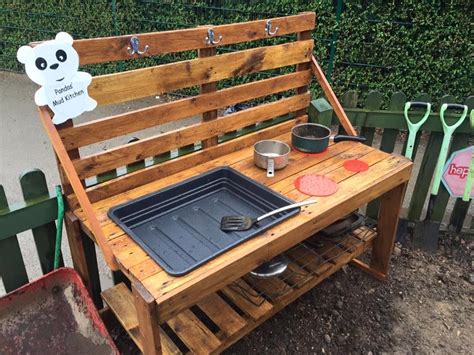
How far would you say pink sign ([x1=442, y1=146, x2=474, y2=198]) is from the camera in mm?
3141

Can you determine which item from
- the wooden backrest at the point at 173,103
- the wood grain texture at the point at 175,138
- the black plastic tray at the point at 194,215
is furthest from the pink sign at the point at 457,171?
the black plastic tray at the point at 194,215

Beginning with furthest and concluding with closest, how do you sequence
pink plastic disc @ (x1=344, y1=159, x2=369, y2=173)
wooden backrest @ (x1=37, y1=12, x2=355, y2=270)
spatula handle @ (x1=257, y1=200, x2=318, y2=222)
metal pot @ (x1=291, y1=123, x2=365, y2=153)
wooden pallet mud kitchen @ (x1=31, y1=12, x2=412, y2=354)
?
metal pot @ (x1=291, y1=123, x2=365, y2=153) < pink plastic disc @ (x1=344, y1=159, x2=369, y2=173) < spatula handle @ (x1=257, y1=200, x2=318, y2=222) < wooden backrest @ (x1=37, y1=12, x2=355, y2=270) < wooden pallet mud kitchen @ (x1=31, y1=12, x2=412, y2=354)

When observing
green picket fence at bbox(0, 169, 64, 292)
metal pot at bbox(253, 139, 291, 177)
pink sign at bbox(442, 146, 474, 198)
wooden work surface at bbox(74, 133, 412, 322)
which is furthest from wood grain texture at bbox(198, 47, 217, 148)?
pink sign at bbox(442, 146, 474, 198)

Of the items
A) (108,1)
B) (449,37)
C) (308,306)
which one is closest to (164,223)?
(308,306)

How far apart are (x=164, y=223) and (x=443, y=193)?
2306mm

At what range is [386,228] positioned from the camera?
2.91m

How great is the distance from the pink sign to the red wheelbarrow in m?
2.61

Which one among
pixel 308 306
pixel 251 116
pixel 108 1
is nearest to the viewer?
pixel 251 116

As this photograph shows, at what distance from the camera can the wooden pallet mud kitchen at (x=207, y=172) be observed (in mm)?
1774

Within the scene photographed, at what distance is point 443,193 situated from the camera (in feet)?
10.9

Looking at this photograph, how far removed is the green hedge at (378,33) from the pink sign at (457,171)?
2.15 metres

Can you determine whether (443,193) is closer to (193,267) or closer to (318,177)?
(318,177)

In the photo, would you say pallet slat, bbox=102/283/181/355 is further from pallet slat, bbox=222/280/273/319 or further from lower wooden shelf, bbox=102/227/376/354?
pallet slat, bbox=222/280/273/319

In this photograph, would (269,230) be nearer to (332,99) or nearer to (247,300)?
(247,300)
